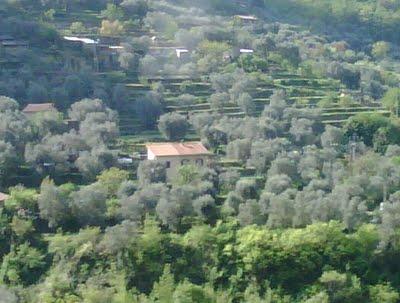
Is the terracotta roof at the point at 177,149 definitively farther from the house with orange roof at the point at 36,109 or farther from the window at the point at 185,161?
the house with orange roof at the point at 36,109

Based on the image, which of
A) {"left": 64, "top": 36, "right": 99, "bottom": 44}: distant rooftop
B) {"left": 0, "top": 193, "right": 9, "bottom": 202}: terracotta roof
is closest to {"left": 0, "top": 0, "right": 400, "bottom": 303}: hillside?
→ {"left": 0, "top": 193, "right": 9, "bottom": 202}: terracotta roof

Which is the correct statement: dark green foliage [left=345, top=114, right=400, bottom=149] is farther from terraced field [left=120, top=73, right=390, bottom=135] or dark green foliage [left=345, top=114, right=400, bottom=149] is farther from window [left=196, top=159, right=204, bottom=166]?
window [left=196, top=159, right=204, bottom=166]

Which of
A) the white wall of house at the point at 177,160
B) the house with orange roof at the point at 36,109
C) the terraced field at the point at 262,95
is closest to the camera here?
the white wall of house at the point at 177,160

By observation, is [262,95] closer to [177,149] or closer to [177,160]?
[177,149]

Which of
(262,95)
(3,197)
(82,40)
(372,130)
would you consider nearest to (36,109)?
(3,197)

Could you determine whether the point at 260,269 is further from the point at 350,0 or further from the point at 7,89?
the point at 350,0

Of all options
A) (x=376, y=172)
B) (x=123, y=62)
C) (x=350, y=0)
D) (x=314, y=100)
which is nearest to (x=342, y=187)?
(x=376, y=172)

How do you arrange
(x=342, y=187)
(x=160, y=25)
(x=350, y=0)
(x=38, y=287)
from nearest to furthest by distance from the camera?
1. (x=38, y=287)
2. (x=342, y=187)
3. (x=160, y=25)
4. (x=350, y=0)

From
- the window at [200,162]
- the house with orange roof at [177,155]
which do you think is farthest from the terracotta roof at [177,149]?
the window at [200,162]
